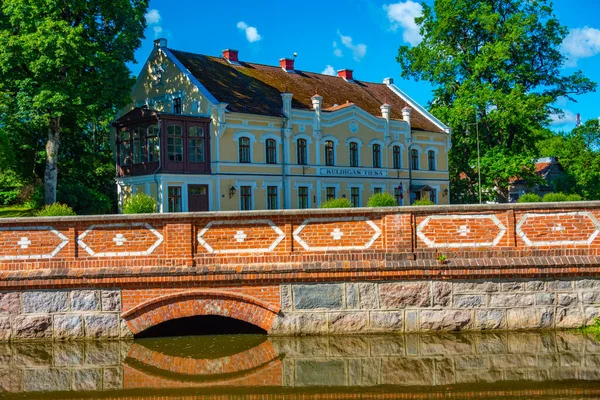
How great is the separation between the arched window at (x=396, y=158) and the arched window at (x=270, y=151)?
9852 millimetres

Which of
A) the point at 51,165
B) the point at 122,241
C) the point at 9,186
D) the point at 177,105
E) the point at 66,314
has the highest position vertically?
the point at 177,105

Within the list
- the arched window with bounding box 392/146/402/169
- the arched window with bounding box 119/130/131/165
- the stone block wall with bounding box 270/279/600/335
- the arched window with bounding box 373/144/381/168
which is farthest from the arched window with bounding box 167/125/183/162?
the stone block wall with bounding box 270/279/600/335

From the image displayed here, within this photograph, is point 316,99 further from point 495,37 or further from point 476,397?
point 476,397

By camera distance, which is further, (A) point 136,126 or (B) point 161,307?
(A) point 136,126

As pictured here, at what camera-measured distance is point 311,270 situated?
34.6ft

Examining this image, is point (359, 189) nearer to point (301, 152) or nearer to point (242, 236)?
point (301, 152)

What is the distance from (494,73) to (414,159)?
298 inches

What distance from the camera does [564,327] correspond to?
35.1ft

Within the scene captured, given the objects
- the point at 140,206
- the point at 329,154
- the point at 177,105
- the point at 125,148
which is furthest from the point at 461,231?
the point at 329,154

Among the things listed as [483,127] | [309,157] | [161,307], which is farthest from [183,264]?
[483,127]

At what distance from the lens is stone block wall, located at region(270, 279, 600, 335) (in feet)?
34.9

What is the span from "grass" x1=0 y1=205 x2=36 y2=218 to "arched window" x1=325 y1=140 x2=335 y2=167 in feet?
53.8

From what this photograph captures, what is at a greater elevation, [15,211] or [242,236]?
[15,211]

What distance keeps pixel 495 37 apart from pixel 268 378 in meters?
38.4
